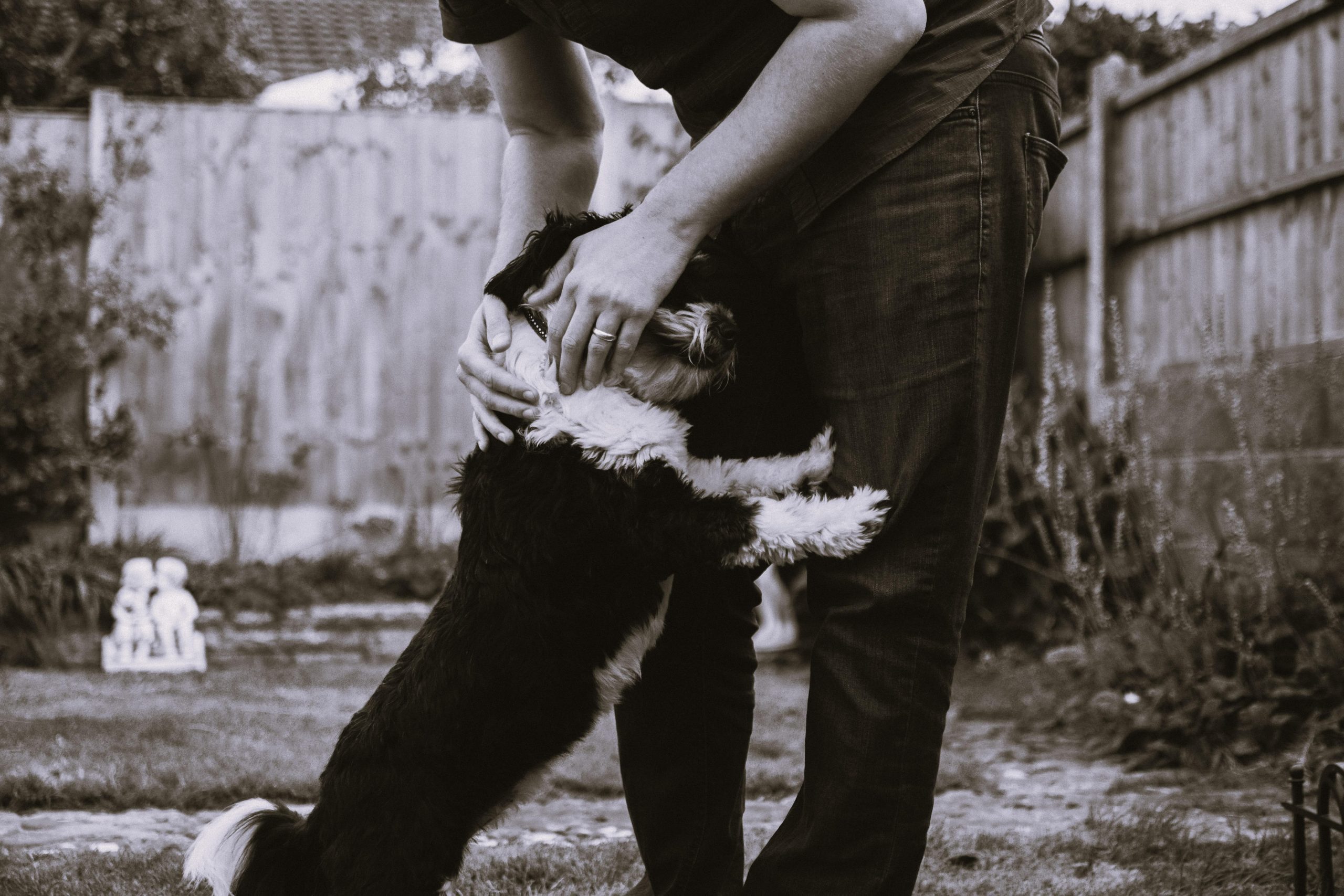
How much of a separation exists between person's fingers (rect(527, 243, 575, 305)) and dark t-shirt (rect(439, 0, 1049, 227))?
31 cm

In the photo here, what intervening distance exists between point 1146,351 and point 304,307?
15.1ft

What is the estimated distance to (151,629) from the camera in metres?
5.45

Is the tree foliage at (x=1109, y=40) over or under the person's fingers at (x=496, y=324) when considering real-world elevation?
over

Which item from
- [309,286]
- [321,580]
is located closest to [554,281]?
[321,580]

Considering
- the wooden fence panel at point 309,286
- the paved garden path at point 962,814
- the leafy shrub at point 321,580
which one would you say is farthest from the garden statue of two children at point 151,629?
the paved garden path at point 962,814

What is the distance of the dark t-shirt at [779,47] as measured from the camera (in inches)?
66.4

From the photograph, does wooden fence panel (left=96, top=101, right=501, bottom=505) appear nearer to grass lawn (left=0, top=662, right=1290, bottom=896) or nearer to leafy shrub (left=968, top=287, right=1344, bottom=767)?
grass lawn (left=0, top=662, right=1290, bottom=896)

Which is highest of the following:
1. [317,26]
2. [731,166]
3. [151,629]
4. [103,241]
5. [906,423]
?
[317,26]

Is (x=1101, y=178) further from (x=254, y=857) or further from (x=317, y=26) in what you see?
(x=317, y=26)

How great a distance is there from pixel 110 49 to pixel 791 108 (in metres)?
7.71

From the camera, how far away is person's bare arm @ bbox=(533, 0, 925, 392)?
1.60 meters

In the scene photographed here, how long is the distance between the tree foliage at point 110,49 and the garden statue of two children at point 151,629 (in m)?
3.62

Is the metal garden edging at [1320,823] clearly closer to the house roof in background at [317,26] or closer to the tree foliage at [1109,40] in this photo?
the tree foliage at [1109,40]

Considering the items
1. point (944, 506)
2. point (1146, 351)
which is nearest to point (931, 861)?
point (944, 506)
